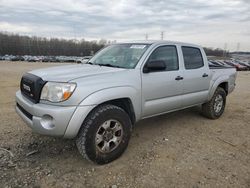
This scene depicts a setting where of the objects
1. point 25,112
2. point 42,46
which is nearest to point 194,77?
point 25,112

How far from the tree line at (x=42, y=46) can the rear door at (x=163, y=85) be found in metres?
98.5

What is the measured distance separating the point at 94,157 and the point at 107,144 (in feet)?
0.86

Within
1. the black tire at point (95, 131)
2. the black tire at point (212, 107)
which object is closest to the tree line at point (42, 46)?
the black tire at point (212, 107)

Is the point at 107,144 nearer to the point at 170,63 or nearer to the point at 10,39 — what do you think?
the point at 170,63

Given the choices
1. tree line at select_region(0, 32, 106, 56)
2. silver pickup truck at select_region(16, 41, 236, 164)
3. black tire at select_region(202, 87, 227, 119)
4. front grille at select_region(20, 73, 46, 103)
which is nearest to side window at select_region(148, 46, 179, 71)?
silver pickup truck at select_region(16, 41, 236, 164)

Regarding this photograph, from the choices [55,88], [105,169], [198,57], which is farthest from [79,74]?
[198,57]

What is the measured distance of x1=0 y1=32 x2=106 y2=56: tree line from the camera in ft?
333

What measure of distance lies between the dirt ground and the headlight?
1.01m

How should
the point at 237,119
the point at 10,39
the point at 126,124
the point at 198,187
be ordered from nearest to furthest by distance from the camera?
1. the point at 198,187
2. the point at 126,124
3. the point at 237,119
4. the point at 10,39

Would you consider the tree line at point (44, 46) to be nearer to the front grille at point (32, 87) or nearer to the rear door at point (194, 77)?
the rear door at point (194, 77)

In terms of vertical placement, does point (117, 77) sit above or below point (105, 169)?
above

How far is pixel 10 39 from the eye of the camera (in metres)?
104

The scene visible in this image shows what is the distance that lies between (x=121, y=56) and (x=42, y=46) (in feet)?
370

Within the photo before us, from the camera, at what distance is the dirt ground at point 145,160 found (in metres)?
3.11
